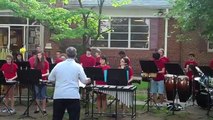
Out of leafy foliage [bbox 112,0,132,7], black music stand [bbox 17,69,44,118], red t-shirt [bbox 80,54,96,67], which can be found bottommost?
black music stand [bbox 17,69,44,118]

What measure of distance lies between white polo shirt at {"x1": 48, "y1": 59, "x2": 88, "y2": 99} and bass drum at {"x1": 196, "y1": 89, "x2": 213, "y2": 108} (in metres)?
5.57

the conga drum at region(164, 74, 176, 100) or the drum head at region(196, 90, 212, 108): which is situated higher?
the conga drum at region(164, 74, 176, 100)

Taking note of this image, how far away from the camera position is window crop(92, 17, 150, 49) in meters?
24.9

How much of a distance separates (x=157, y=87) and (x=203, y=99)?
5.17ft

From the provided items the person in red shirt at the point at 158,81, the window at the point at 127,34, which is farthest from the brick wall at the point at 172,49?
the person in red shirt at the point at 158,81

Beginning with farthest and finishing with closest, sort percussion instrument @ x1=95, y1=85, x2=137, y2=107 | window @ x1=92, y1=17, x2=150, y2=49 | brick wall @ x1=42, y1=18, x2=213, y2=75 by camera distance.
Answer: window @ x1=92, y1=17, x2=150, y2=49 < brick wall @ x1=42, y1=18, x2=213, y2=75 < percussion instrument @ x1=95, y1=85, x2=137, y2=107

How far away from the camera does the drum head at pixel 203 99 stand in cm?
1347

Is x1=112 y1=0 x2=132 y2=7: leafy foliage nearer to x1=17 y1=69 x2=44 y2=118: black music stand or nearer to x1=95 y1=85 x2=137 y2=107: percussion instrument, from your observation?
x1=95 y1=85 x2=137 y2=107: percussion instrument

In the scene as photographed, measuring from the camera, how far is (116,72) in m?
11.6

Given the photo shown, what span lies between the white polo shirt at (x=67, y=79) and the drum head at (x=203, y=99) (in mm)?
5900

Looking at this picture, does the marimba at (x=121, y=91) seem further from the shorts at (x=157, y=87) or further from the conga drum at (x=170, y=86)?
the shorts at (x=157, y=87)

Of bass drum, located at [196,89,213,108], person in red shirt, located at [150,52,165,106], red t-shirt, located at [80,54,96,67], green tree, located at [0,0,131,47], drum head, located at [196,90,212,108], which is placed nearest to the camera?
bass drum, located at [196,89,213,108]

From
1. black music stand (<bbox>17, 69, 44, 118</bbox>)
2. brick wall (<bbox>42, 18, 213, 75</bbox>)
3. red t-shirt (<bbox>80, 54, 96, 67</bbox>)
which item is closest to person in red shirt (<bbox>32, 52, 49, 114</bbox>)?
black music stand (<bbox>17, 69, 44, 118</bbox>)

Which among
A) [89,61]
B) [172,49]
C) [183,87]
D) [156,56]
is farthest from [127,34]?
[183,87]
